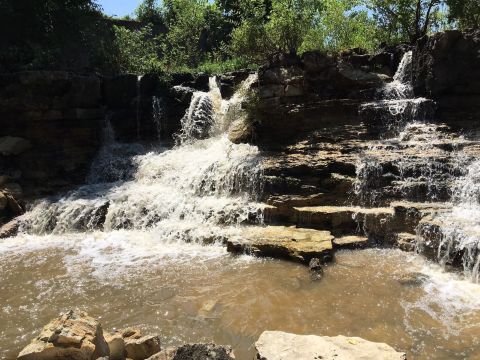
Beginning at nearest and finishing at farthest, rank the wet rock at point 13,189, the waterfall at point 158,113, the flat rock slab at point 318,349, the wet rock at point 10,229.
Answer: the flat rock slab at point 318,349 → the wet rock at point 10,229 → the wet rock at point 13,189 → the waterfall at point 158,113

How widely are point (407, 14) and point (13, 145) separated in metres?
15.3

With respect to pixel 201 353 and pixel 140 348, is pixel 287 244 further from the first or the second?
pixel 201 353

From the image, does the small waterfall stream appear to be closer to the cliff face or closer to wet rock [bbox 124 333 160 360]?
the cliff face

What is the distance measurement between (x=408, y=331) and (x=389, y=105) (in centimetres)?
823

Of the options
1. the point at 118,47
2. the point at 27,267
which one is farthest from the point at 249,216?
the point at 118,47

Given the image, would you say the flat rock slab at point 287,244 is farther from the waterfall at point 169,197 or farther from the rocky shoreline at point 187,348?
the rocky shoreline at point 187,348

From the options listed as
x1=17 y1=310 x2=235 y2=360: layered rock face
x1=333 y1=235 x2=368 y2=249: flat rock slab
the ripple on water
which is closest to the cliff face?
x1=333 y1=235 x2=368 y2=249: flat rock slab

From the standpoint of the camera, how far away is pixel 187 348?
12.6 feet

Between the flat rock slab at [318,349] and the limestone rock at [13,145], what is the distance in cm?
1339

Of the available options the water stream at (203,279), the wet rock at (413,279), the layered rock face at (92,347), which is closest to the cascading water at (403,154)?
the water stream at (203,279)

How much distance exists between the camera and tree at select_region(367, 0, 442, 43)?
15.4 meters

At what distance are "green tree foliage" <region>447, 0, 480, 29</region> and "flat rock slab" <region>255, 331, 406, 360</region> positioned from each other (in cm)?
1421

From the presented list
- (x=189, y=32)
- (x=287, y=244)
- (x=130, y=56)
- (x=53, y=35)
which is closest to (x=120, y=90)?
(x=130, y=56)

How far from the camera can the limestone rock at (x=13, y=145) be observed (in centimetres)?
1450
